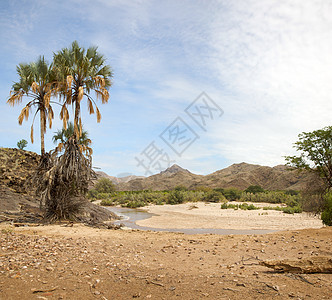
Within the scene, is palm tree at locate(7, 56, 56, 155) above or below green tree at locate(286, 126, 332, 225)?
above

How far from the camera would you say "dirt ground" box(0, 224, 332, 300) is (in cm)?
412

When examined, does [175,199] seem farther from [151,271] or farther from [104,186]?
[151,271]

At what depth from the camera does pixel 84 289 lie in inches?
169

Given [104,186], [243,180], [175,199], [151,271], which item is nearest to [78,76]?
[151,271]

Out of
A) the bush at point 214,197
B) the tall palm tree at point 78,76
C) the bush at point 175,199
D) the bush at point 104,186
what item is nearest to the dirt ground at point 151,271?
the tall palm tree at point 78,76

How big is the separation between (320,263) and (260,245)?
2803 mm

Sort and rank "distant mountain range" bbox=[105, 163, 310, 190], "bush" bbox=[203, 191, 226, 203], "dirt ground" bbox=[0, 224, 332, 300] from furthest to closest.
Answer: "distant mountain range" bbox=[105, 163, 310, 190] → "bush" bbox=[203, 191, 226, 203] → "dirt ground" bbox=[0, 224, 332, 300]

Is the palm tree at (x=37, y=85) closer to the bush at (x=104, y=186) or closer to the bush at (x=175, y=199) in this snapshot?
the bush at (x=175, y=199)

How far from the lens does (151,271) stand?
517 cm

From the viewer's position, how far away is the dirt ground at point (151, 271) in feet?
13.5

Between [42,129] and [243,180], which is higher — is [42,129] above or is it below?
above

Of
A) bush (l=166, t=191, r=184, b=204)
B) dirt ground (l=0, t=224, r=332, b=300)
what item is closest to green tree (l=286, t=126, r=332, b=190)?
dirt ground (l=0, t=224, r=332, b=300)

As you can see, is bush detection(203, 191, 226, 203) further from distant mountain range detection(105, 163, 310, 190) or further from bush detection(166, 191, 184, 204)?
distant mountain range detection(105, 163, 310, 190)

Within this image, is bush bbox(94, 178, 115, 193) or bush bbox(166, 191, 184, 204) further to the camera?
bush bbox(94, 178, 115, 193)
